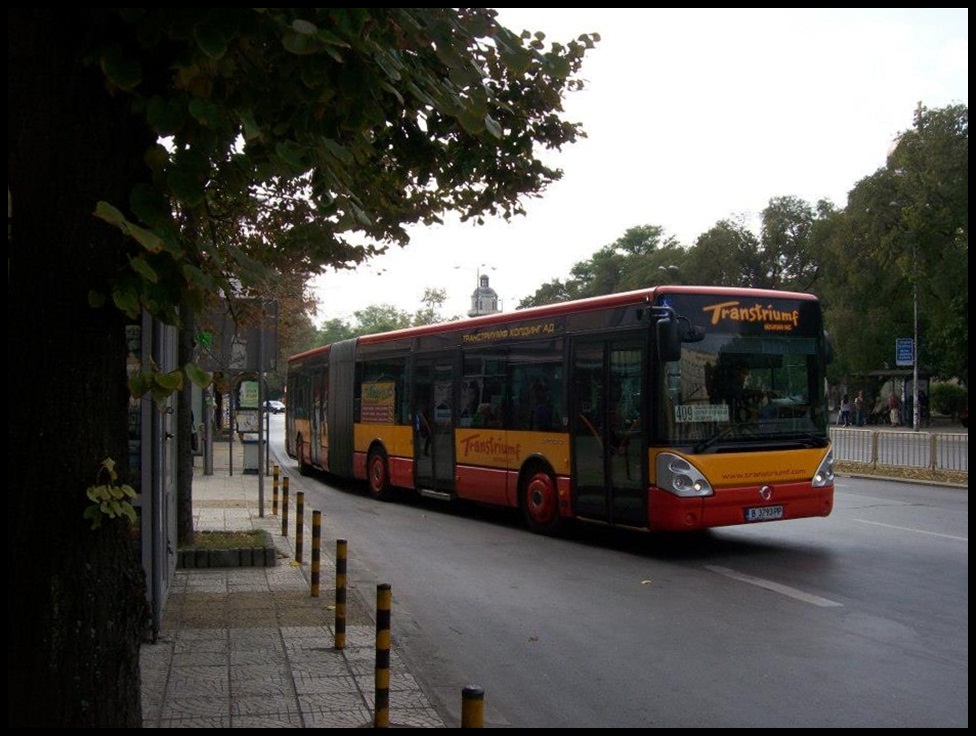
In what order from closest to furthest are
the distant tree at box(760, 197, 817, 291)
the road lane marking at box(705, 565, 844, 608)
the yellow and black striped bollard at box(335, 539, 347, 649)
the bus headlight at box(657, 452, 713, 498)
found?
the yellow and black striped bollard at box(335, 539, 347, 649)
the road lane marking at box(705, 565, 844, 608)
the bus headlight at box(657, 452, 713, 498)
the distant tree at box(760, 197, 817, 291)

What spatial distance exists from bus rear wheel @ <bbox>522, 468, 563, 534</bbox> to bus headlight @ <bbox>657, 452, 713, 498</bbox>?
2.28 meters

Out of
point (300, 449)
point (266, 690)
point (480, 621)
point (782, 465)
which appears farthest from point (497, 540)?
point (300, 449)

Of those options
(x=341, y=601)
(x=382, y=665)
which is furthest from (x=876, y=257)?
(x=382, y=665)

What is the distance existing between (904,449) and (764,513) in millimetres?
13232

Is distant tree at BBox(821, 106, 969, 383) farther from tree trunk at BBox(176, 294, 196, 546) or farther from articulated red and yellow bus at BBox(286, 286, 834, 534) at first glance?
tree trunk at BBox(176, 294, 196, 546)

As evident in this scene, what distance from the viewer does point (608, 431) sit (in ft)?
39.1

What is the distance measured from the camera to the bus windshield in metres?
11.2

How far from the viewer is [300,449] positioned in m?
25.8

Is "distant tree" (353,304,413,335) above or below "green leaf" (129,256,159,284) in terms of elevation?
above

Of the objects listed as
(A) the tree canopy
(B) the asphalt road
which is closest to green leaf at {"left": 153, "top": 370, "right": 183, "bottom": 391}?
(B) the asphalt road

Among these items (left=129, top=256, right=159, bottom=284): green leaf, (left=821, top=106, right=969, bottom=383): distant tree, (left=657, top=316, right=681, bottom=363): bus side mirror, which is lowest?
(left=129, top=256, right=159, bottom=284): green leaf

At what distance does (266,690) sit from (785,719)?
3.01 m

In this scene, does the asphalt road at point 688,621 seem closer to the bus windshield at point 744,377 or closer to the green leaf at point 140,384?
the bus windshield at point 744,377

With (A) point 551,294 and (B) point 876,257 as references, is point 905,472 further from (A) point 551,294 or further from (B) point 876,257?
(A) point 551,294
